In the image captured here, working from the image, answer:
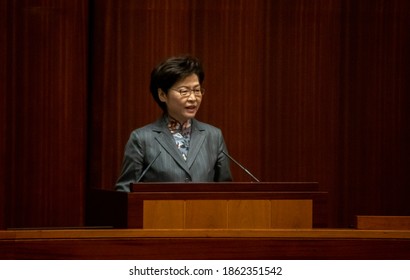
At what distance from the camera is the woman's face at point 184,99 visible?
2717 millimetres

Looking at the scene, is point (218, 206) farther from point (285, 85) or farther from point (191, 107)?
point (285, 85)

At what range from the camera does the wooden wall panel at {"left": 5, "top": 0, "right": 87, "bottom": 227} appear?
3.63 m

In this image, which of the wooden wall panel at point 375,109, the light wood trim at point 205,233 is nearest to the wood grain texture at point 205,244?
the light wood trim at point 205,233

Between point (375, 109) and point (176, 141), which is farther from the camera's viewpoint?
point (375, 109)

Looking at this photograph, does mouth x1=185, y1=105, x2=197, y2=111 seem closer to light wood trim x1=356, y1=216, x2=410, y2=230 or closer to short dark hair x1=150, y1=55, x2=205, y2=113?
short dark hair x1=150, y1=55, x2=205, y2=113

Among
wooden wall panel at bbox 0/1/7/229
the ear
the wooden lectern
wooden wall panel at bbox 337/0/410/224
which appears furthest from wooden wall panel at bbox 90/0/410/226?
the wooden lectern

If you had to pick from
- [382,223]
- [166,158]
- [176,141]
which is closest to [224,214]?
[382,223]

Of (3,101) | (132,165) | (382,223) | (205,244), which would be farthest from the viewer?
(3,101)

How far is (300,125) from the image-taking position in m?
3.83

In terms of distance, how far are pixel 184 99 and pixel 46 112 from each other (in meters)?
1.11

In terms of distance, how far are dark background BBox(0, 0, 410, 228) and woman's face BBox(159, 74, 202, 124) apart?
1.01m

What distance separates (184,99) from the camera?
2715 millimetres

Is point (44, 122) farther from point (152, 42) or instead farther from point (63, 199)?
point (152, 42)

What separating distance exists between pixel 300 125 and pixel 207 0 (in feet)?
2.21
